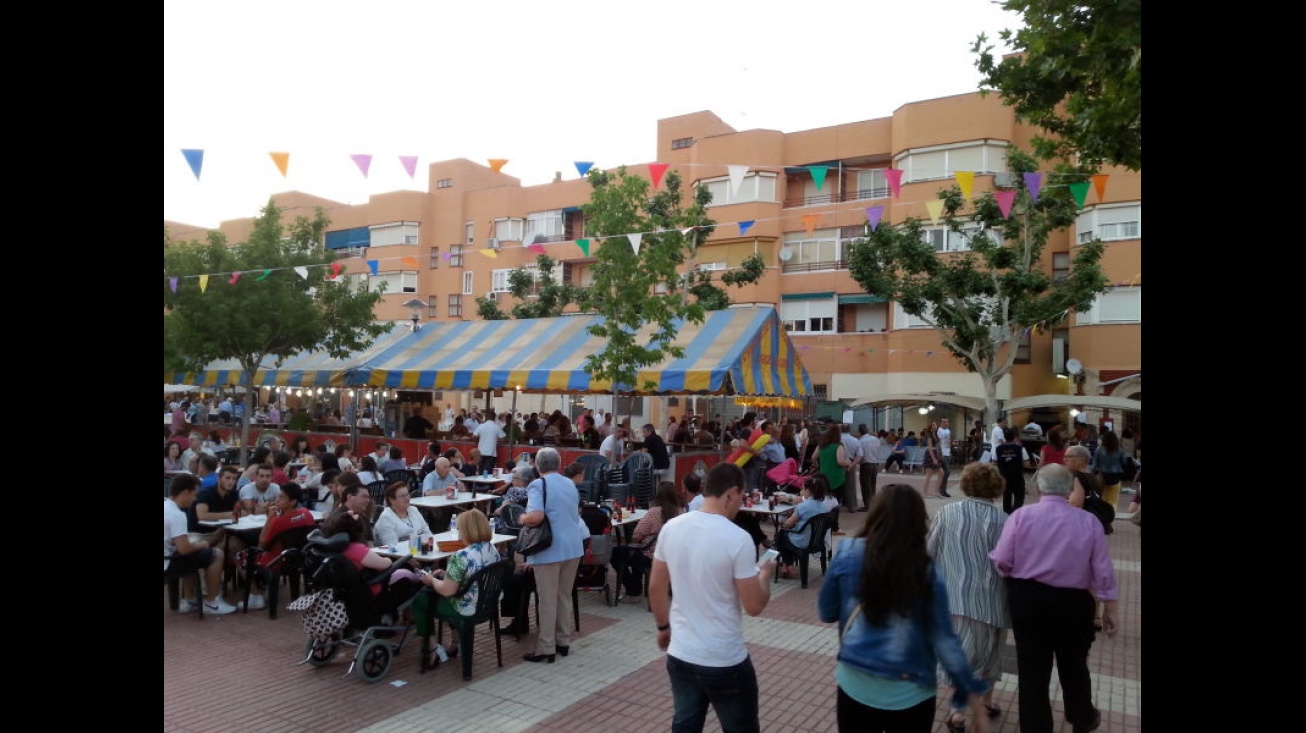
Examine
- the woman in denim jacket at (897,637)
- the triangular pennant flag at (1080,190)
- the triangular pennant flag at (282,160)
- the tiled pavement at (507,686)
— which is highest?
the triangular pennant flag at (282,160)

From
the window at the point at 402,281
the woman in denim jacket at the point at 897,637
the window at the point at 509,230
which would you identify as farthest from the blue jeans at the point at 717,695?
the window at the point at 402,281

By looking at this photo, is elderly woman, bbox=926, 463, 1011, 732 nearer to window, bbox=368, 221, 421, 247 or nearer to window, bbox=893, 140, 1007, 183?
window, bbox=893, 140, 1007, 183

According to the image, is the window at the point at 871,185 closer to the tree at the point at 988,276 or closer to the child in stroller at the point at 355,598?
the tree at the point at 988,276

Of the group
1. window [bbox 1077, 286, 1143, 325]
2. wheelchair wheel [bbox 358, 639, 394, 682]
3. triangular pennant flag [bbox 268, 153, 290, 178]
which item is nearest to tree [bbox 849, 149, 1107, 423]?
window [bbox 1077, 286, 1143, 325]

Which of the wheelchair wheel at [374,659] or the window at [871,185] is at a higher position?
the window at [871,185]

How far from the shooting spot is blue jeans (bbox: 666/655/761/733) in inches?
130

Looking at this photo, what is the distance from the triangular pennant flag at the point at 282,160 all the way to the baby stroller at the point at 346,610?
832 centimetres

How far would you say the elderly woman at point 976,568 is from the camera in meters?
4.60

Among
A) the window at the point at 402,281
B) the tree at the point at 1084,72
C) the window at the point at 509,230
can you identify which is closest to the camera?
the tree at the point at 1084,72

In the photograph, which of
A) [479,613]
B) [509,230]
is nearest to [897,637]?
[479,613]

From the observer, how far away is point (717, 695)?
3.30 m

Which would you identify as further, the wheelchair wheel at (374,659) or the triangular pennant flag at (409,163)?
the triangular pennant flag at (409,163)
